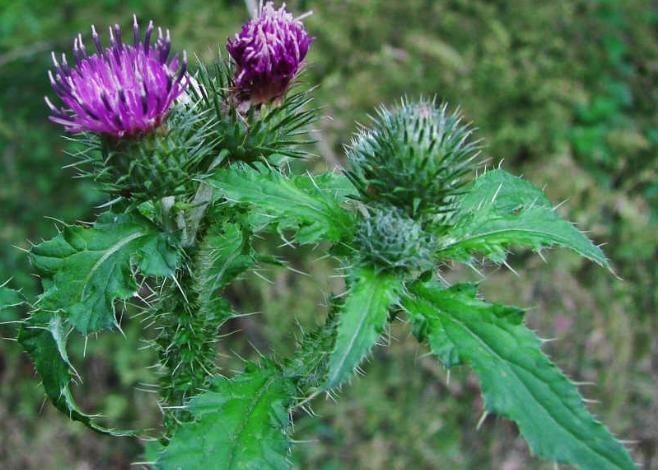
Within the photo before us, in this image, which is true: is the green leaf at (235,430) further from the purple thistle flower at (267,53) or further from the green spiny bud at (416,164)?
the purple thistle flower at (267,53)

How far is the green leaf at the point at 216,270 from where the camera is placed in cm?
251

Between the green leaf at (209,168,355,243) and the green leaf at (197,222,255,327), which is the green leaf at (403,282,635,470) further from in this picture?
the green leaf at (197,222,255,327)

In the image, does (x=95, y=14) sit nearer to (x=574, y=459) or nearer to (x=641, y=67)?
(x=574, y=459)

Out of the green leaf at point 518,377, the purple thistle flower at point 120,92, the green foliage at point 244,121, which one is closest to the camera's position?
the green leaf at point 518,377

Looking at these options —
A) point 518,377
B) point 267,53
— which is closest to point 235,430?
point 518,377

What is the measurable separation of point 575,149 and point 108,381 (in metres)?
5.72

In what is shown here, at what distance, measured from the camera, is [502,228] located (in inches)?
94.2

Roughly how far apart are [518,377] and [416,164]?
897mm

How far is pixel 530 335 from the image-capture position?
191cm

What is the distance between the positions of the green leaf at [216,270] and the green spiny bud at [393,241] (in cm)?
53

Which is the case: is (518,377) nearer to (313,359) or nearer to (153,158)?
(313,359)

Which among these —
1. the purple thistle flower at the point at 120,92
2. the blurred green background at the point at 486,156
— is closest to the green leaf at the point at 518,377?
the purple thistle flower at the point at 120,92

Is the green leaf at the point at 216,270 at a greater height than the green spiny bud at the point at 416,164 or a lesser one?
lesser

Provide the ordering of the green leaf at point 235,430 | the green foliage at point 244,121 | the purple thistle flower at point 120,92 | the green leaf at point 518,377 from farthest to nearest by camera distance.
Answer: the green foliage at point 244,121
the purple thistle flower at point 120,92
the green leaf at point 235,430
the green leaf at point 518,377
